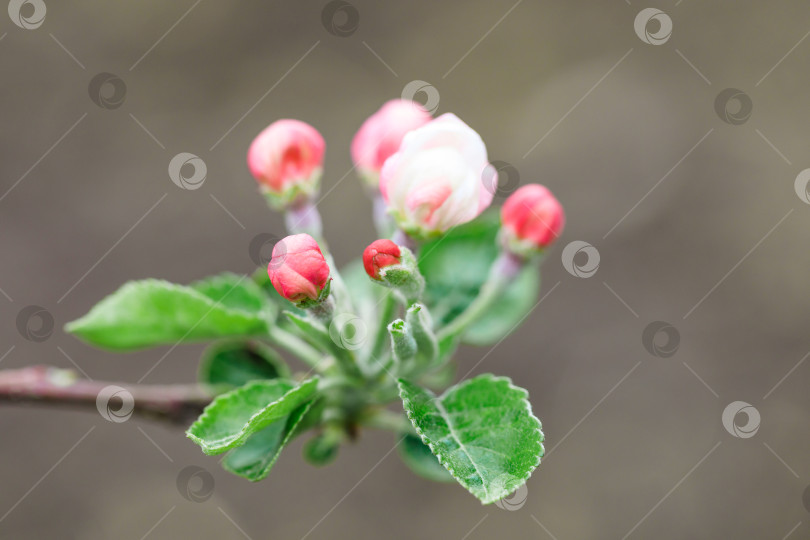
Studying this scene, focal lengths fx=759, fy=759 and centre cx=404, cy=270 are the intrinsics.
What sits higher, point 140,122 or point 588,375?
point 588,375

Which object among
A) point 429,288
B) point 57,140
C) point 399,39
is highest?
point 399,39

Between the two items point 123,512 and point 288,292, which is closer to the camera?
point 288,292

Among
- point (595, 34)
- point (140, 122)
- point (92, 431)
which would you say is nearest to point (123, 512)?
point (92, 431)

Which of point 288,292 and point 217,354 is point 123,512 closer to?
point 217,354

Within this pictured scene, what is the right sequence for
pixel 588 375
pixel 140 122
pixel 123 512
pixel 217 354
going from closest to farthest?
pixel 217 354 < pixel 123 512 < pixel 588 375 < pixel 140 122

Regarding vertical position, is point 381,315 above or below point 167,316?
above
